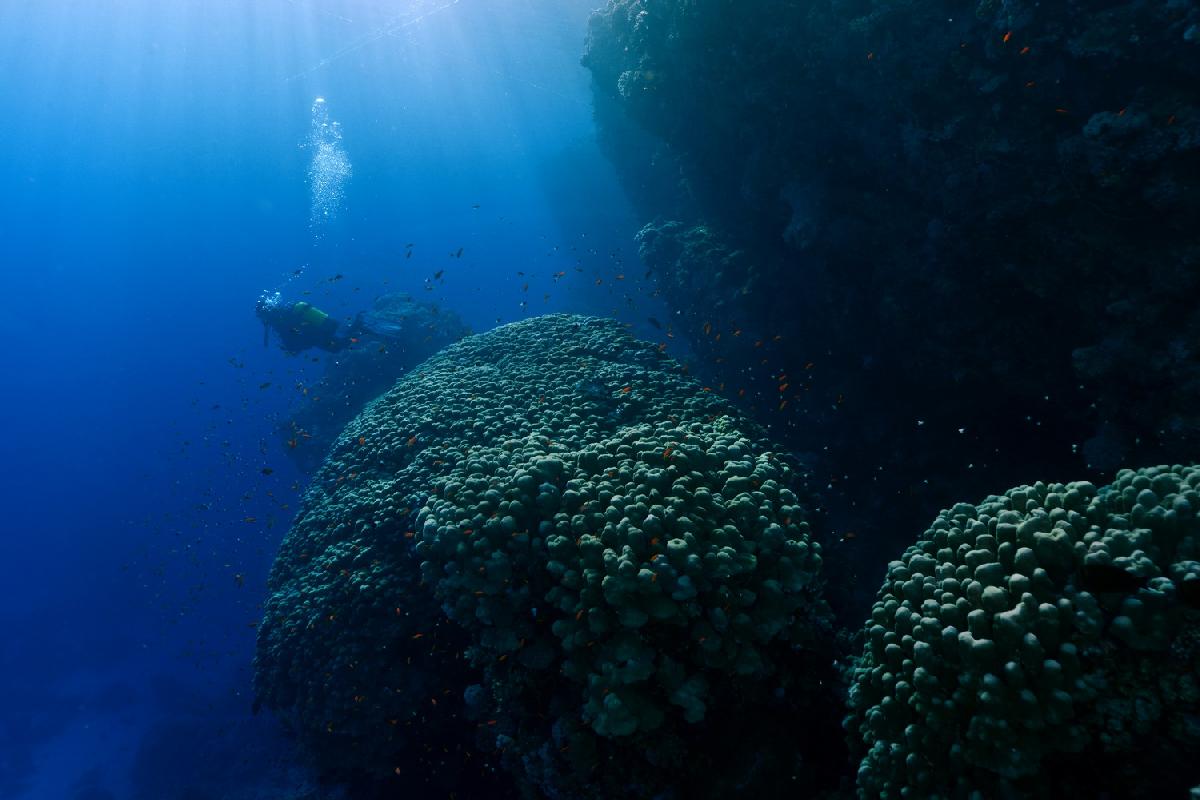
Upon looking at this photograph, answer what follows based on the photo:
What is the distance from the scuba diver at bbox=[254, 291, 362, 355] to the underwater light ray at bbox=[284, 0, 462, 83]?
45.0 m

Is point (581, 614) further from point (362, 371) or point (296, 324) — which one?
point (362, 371)

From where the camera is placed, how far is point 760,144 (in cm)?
1258

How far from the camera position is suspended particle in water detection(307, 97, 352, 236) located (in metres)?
93.5

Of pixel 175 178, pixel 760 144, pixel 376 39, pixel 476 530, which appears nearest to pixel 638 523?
pixel 476 530

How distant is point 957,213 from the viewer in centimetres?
876

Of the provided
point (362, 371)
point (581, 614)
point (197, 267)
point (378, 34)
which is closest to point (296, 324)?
point (362, 371)

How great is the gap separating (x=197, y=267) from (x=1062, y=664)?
9364 centimetres

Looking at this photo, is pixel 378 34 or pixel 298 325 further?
pixel 378 34

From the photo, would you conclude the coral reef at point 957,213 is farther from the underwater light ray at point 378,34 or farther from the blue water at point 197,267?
the underwater light ray at point 378,34

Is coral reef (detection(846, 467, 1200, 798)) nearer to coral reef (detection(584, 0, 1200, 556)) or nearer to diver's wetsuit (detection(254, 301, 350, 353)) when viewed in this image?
coral reef (detection(584, 0, 1200, 556))

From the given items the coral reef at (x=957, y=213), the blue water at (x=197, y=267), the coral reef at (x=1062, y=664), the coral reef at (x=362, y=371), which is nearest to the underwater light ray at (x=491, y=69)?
the blue water at (x=197, y=267)

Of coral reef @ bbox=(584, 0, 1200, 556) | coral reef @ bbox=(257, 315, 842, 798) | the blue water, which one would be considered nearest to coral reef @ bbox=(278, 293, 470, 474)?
the blue water

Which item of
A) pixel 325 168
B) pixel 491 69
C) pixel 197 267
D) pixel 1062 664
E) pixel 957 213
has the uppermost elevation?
pixel 491 69

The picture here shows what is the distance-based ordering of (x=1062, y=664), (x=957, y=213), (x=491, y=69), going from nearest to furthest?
(x=1062, y=664), (x=957, y=213), (x=491, y=69)
